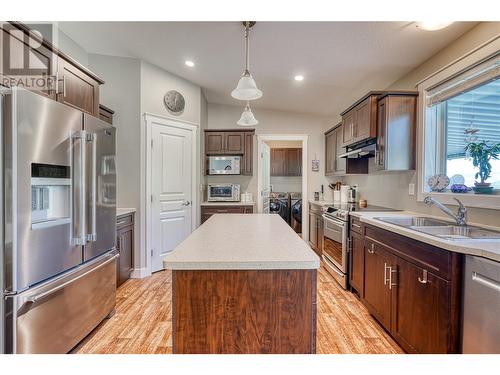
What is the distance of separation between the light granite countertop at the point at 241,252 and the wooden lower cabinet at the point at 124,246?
1649 mm

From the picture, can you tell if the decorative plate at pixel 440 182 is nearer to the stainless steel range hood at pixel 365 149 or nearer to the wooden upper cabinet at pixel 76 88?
the stainless steel range hood at pixel 365 149

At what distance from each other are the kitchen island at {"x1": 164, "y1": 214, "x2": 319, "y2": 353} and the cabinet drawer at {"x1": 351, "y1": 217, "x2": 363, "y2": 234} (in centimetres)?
165

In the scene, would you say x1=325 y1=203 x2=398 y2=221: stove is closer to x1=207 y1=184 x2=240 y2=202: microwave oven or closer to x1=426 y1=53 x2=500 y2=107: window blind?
x1=426 y1=53 x2=500 y2=107: window blind

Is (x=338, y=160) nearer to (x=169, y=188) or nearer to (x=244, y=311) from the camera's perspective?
(x=169, y=188)

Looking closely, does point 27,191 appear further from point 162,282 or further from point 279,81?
point 279,81

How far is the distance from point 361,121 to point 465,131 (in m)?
0.97

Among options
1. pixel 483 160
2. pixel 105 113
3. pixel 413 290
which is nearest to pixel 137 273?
pixel 105 113

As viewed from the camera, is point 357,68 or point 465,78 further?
point 357,68

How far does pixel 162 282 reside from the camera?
3078 millimetres

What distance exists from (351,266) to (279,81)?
256cm

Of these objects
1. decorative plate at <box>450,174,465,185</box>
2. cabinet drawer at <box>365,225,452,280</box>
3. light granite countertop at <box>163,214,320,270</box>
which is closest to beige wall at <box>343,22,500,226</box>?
decorative plate at <box>450,174,465,185</box>

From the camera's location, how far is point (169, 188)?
357cm

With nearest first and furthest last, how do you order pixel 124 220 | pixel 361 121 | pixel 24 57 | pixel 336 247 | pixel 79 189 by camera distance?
pixel 24 57, pixel 79 189, pixel 361 121, pixel 124 220, pixel 336 247
